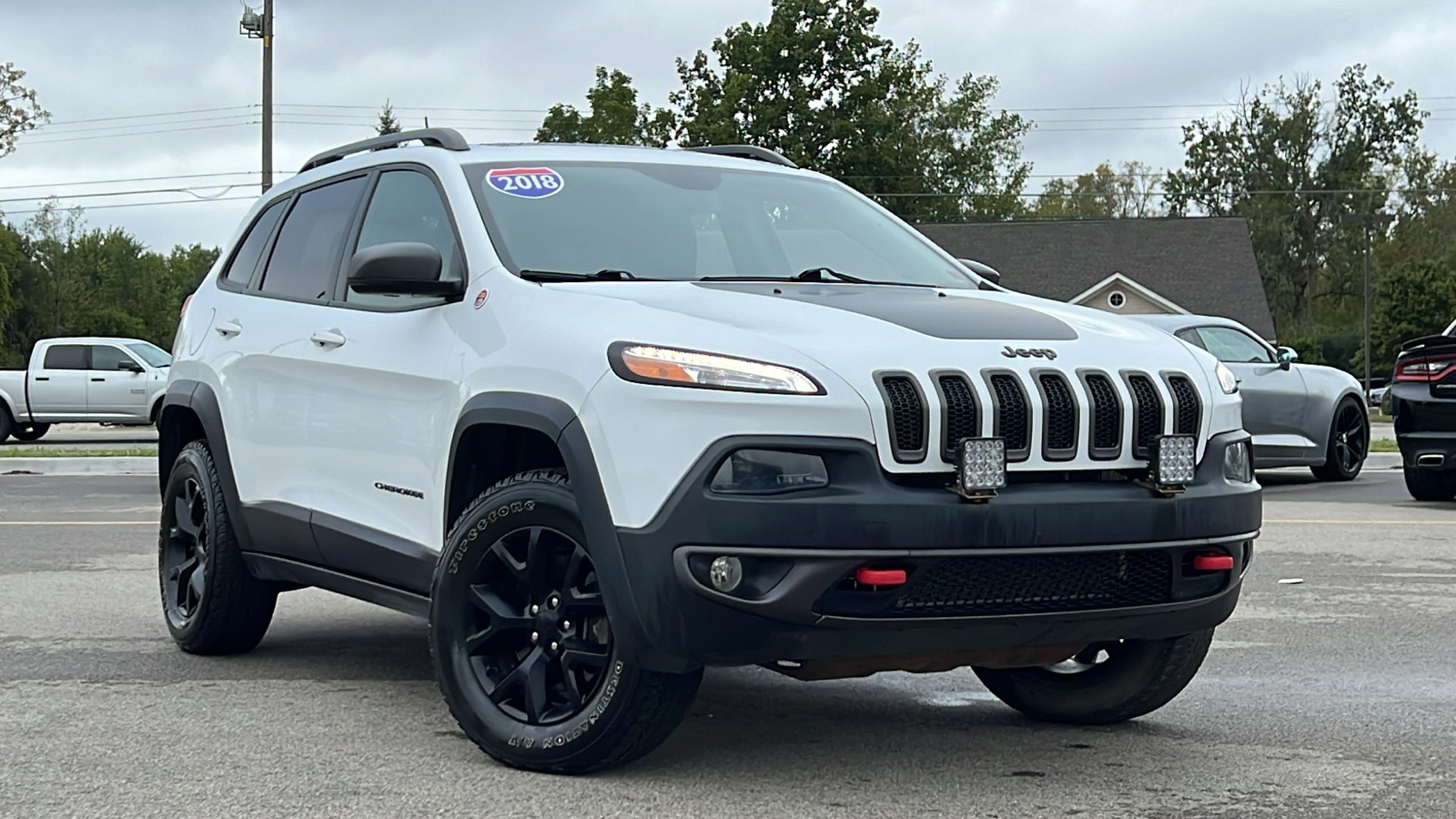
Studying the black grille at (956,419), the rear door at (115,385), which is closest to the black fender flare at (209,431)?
the black grille at (956,419)

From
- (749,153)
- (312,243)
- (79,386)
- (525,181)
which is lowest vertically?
(79,386)

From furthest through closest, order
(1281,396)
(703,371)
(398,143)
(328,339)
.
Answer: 1. (1281,396)
2. (398,143)
3. (328,339)
4. (703,371)

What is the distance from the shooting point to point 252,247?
6863 mm

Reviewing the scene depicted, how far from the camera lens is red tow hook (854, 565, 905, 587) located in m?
4.05

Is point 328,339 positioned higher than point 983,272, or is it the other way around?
point 983,272

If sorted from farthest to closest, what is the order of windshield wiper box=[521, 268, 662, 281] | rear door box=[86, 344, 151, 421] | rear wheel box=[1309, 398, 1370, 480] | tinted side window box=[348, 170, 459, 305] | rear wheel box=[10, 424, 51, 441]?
rear wheel box=[10, 424, 51, 441]
rear door box=[86, 344, 151, 421]
rear wheel box=[1309, 398, 1370, 480]
tinted side window box=[348, 170, 459, 305]
windshield wiper box=[521, 268, 662, 281]

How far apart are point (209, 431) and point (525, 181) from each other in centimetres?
185

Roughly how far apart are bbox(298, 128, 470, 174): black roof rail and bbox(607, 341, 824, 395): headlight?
169 centimetres

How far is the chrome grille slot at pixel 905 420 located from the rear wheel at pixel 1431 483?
1077 centimetres

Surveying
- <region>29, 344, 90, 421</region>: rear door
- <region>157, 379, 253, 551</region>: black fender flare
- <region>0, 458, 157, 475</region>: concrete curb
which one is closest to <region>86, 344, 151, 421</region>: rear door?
<region>29, 344, 90, 421</region>: rear door

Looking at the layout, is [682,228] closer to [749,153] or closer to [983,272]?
[749,153]

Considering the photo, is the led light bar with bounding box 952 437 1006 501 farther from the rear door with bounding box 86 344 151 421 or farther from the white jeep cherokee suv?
the rear door with bounding box 86 344 151 421

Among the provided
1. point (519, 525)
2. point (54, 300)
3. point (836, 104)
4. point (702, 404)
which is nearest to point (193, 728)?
point (519, 525)

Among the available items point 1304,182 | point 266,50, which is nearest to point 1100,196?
point 1304,182
